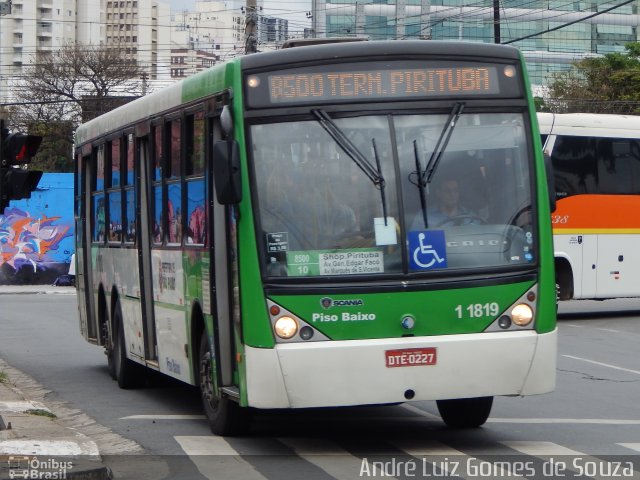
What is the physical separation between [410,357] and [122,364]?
244 inches

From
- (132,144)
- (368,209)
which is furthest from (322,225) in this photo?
(132,144)

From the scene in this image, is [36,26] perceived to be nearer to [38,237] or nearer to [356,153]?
[38,237]

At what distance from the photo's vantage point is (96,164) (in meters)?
15.5

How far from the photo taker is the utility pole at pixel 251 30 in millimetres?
33688

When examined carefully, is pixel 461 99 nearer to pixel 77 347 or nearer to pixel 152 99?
pixel 152 99

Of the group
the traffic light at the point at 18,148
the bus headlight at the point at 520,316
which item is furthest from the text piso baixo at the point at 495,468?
the traffic light at the point at 18,148

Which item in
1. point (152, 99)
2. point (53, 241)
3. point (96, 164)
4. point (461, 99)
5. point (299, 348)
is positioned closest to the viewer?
point (299, 348)

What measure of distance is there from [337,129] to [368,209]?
2.11 ft

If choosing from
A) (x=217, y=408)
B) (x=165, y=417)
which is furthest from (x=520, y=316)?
(x=165, y=417)

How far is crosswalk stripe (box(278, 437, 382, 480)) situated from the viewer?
28.7 feet

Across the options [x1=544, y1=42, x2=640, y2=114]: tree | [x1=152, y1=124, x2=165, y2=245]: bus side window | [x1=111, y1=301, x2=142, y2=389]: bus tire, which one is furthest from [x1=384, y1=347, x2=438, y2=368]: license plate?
[x1=544, y1=42, x2=640, y2=114]: tree

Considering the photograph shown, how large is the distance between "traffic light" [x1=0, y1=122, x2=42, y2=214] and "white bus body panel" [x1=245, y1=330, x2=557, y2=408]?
3.61m

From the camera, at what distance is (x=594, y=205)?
23672 mm

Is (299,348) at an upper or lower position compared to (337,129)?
lower
